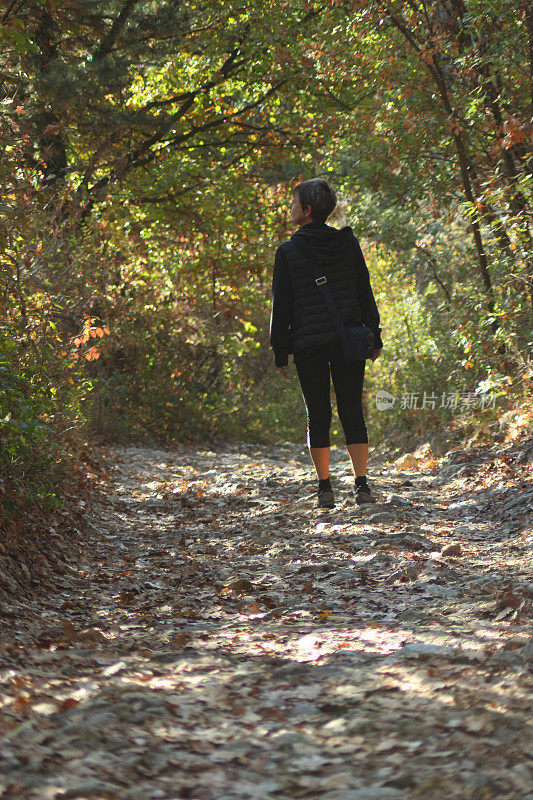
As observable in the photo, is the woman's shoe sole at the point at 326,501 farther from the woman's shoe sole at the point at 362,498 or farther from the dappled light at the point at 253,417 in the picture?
the woman's shoe sole at the point at 362,498

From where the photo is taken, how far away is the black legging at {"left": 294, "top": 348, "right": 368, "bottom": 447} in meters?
5.91

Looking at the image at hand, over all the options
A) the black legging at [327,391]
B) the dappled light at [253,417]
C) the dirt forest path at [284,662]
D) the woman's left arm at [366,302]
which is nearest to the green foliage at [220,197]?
the dappled light at [253,417]

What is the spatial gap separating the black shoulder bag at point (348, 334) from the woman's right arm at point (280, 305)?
24 cm

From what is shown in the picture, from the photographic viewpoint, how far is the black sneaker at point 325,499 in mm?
6172

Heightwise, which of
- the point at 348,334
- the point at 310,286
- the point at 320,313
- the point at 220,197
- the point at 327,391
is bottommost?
the point at 327,391

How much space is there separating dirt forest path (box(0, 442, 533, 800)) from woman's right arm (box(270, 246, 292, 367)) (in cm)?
130

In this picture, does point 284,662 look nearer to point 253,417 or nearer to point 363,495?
point 363,495

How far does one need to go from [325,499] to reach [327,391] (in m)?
0.84

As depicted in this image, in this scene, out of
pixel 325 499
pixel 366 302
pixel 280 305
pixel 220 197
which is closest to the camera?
pixel 280 305

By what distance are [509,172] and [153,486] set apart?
4.85m

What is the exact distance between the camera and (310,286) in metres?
5.82

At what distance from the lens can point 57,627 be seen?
11.5 ft

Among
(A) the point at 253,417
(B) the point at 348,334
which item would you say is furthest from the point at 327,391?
(A) the point at 253,417

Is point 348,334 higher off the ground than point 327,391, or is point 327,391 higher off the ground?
point 348,334
